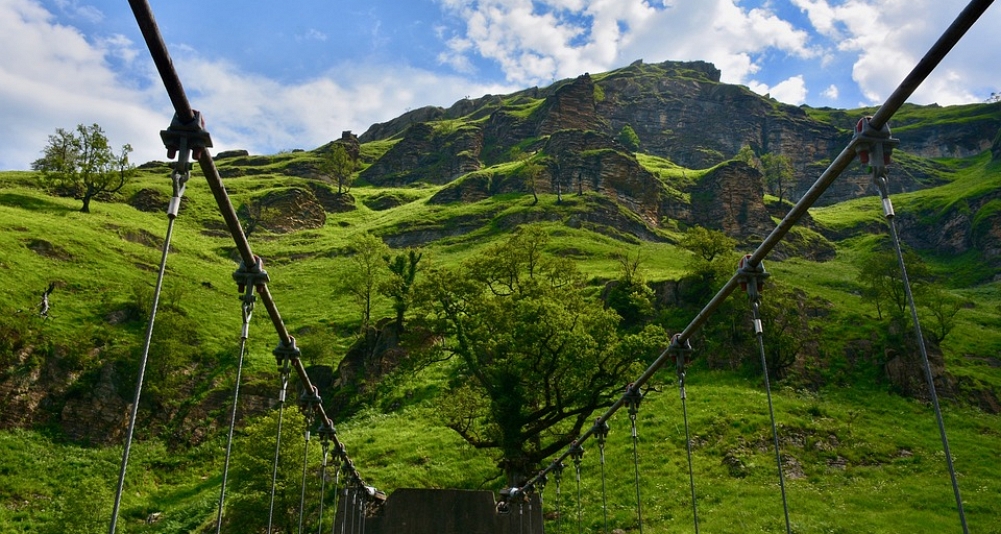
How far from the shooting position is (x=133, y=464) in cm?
3016

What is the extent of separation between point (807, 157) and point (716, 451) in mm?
151997

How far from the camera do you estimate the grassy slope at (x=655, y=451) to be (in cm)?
2120

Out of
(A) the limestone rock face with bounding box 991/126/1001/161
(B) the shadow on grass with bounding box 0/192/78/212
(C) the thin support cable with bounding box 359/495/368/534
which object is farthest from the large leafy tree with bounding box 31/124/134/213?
(A) the limestone rock face with bounding box 991/126/1001/161

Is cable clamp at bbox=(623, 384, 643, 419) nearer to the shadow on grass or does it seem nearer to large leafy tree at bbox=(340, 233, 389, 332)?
large leafy tree at bbox=(340, 233, 389, 332)

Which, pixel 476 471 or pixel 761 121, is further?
pixel 761 121

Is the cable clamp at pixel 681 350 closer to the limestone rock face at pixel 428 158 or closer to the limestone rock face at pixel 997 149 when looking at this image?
the limestone rock face at pixel 428 158

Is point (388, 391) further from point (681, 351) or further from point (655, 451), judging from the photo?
point (681, 351)

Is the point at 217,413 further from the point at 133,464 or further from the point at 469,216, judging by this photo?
the point at 469,216

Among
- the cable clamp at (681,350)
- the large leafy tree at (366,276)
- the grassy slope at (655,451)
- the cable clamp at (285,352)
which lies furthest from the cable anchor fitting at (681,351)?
the large leafy tree at (366,276)

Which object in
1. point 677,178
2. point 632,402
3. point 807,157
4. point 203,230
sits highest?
point 807,157

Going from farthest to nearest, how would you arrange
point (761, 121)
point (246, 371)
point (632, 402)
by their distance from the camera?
1. point (761, 121)
2. point (246, 371)
3. point (632, 402)

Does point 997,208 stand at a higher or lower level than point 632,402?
higher

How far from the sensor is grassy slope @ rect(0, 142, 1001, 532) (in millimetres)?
21203

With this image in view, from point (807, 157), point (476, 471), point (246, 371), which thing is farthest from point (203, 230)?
point (807, 157)
